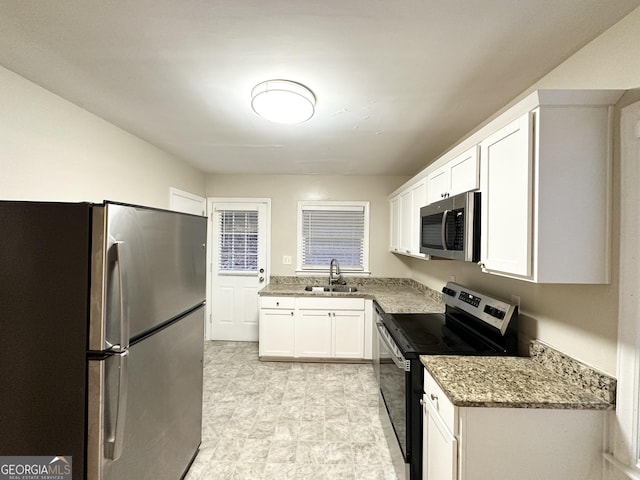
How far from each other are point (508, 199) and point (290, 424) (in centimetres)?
230

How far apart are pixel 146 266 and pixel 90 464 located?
2.63 ft

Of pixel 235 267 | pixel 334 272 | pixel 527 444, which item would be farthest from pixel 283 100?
pixel 235 267

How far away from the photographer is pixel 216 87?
1.77 m

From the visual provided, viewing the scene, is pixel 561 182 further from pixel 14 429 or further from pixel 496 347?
pixel 14 429

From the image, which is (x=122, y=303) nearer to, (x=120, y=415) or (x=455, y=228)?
(x=120, y=415)

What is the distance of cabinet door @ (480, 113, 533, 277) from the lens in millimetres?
1228

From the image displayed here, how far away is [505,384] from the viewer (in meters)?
1.31

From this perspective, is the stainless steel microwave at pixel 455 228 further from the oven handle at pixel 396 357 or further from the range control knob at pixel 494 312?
the oven handle at pixel 396 357

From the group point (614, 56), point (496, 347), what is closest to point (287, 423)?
point (496, 347)

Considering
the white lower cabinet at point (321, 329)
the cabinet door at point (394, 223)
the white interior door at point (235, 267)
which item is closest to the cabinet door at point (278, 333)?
the white lower cabinet at point (321, 329)

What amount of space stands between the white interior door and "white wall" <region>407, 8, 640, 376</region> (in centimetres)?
341

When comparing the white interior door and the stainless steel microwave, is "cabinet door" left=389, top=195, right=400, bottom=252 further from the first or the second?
the white interior door

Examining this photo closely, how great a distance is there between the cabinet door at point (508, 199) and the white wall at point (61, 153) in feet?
8.47

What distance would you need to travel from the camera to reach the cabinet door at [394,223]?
3.62 m
